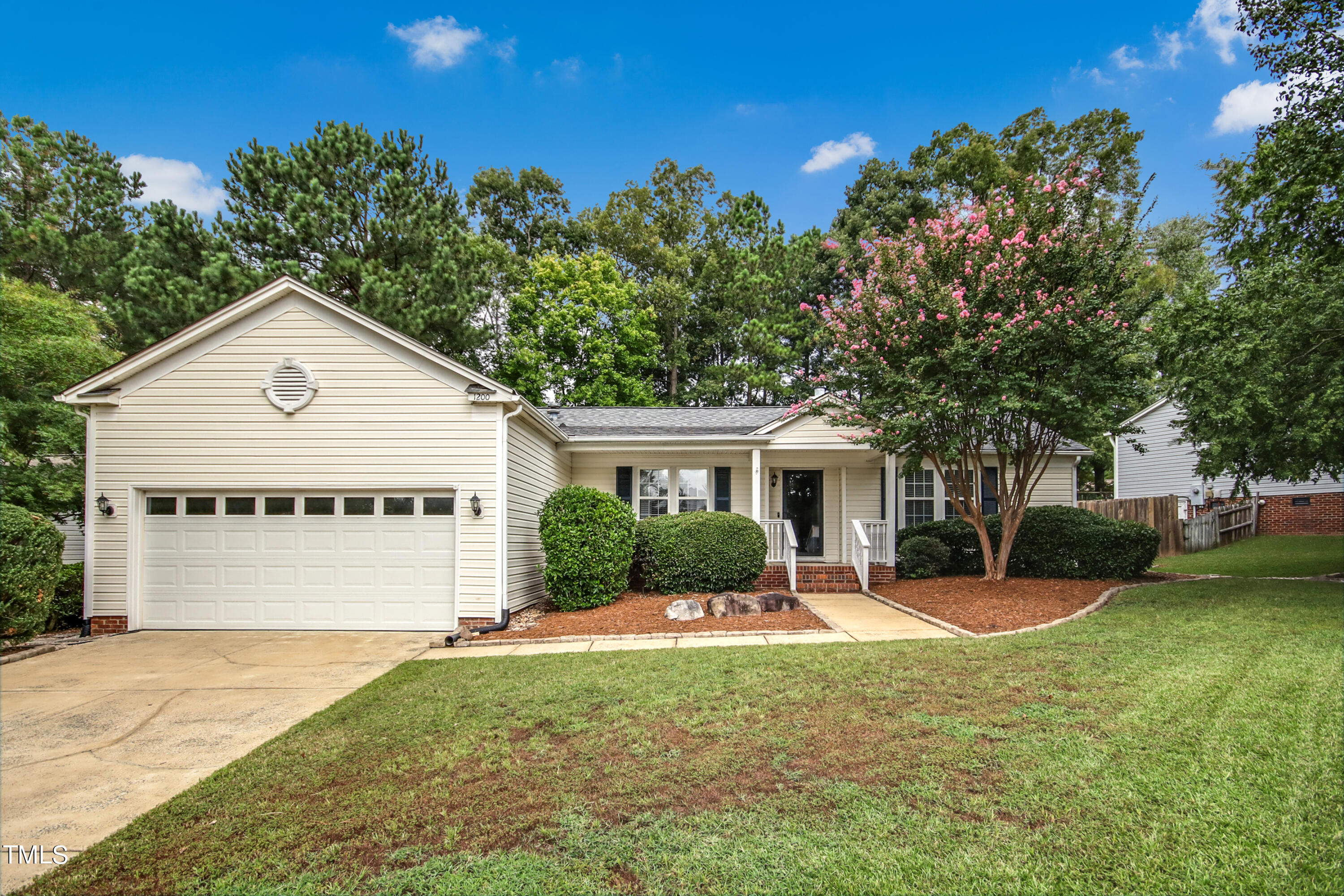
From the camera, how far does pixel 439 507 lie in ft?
29.2

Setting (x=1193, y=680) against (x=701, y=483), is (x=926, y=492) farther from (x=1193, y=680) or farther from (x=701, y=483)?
(x=1193, y=680)

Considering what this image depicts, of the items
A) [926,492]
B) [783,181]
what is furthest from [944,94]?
[926,492]

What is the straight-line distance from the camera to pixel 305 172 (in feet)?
54.1

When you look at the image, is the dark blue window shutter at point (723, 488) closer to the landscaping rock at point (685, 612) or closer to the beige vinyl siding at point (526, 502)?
the beige vinyl siding at point (526, 502)

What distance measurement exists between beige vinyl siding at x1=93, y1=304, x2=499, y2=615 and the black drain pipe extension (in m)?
1.15

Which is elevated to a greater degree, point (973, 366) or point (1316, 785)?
point (973, 366)

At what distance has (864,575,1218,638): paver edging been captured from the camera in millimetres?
7270

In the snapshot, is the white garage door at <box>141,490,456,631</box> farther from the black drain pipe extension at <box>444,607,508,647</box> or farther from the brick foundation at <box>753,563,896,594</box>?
the brick foundation at <box>753,563,896,594</box>

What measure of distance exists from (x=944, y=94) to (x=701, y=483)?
12.8 meters

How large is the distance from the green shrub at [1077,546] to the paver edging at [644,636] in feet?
18.6

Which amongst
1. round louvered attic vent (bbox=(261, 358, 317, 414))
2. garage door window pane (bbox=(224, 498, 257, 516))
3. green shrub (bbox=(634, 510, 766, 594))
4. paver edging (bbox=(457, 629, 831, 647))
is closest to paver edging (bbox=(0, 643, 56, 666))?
garage door window pane (bbox=(224, 498, 257, 516))

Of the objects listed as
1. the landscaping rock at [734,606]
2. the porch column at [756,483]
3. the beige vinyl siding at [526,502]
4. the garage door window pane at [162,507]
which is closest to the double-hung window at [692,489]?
the porch column at [756,483]

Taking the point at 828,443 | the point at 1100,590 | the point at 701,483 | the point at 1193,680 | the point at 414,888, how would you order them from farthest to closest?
1. the point at 701,483
2. the point at 828,443
3. the point at 1100,590
4. the point at 1193,680
5. the point at 414,888

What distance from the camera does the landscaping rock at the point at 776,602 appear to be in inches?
354
